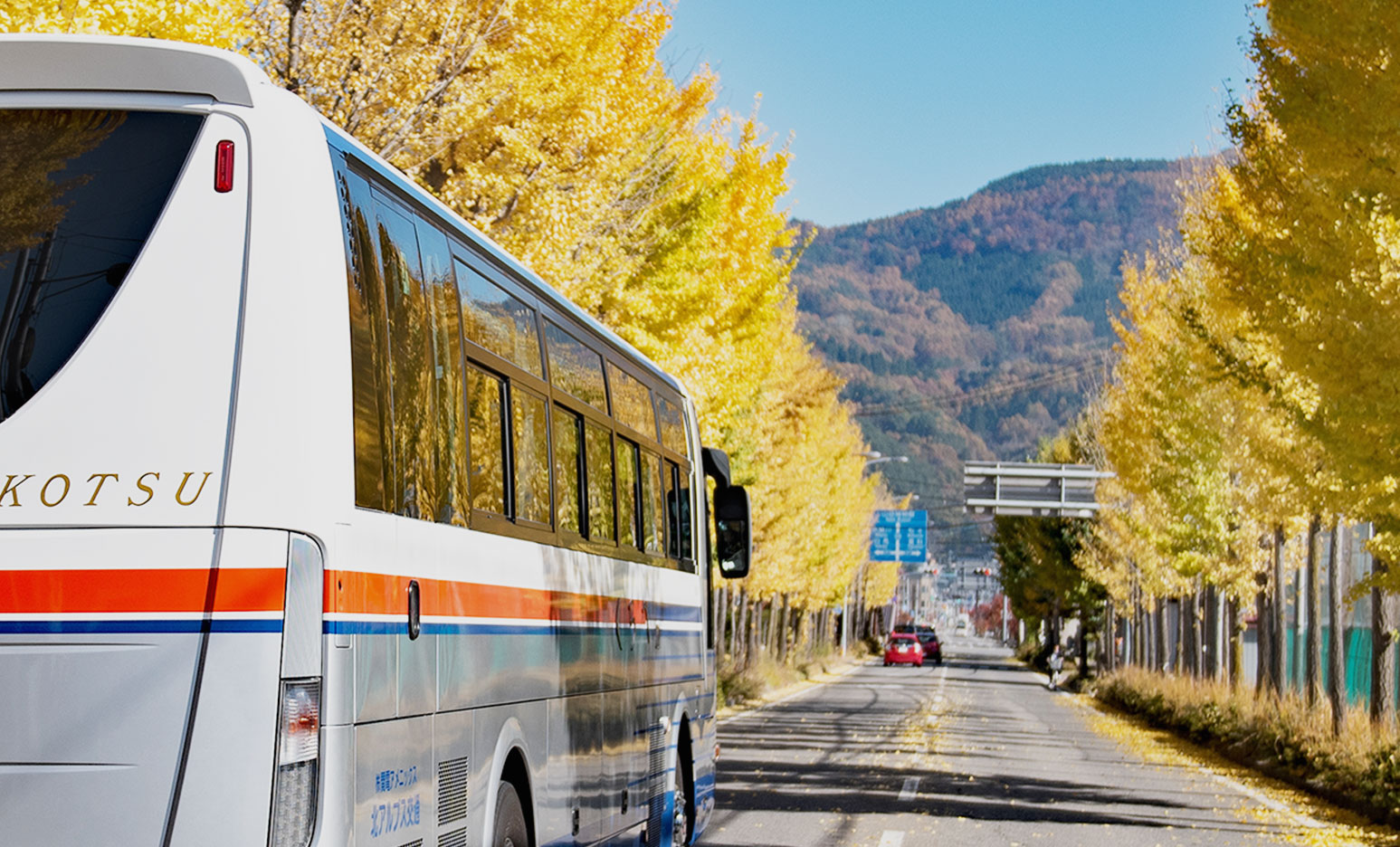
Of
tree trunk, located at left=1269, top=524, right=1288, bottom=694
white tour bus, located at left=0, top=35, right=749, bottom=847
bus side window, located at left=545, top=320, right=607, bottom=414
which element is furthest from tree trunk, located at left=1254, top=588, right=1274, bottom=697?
white tour bus, located at left=0, top=35, right=749, bottom=847

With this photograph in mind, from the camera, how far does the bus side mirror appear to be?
37.1 ft

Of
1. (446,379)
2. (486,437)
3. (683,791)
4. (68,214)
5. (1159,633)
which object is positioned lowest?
(1159,633)

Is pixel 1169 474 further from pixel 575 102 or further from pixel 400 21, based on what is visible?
pixel 400 21

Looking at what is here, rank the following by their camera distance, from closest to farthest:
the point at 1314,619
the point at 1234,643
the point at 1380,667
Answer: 1. the point at 1380,667
2. the point at 1314,619
3. the point at 1234,643

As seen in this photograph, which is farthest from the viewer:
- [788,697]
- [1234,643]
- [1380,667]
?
[788,697]

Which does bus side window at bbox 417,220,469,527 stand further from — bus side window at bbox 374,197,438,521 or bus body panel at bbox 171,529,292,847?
bus body panel at bbox 171,529,292,847

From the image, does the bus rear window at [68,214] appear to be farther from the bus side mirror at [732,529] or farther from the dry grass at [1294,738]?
the dry grass at [1294,738]

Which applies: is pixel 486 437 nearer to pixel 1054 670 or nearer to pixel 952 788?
pixel 952 788

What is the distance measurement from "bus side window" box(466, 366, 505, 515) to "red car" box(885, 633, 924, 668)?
69.7 meters

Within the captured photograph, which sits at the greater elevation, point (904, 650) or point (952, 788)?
point (952, 788)

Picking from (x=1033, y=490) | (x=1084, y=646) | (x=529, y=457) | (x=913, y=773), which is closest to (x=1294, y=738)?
(x=913, y=773)

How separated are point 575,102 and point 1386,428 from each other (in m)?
7.91

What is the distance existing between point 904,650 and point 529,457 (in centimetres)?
6941

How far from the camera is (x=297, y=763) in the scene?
13.3 ft
